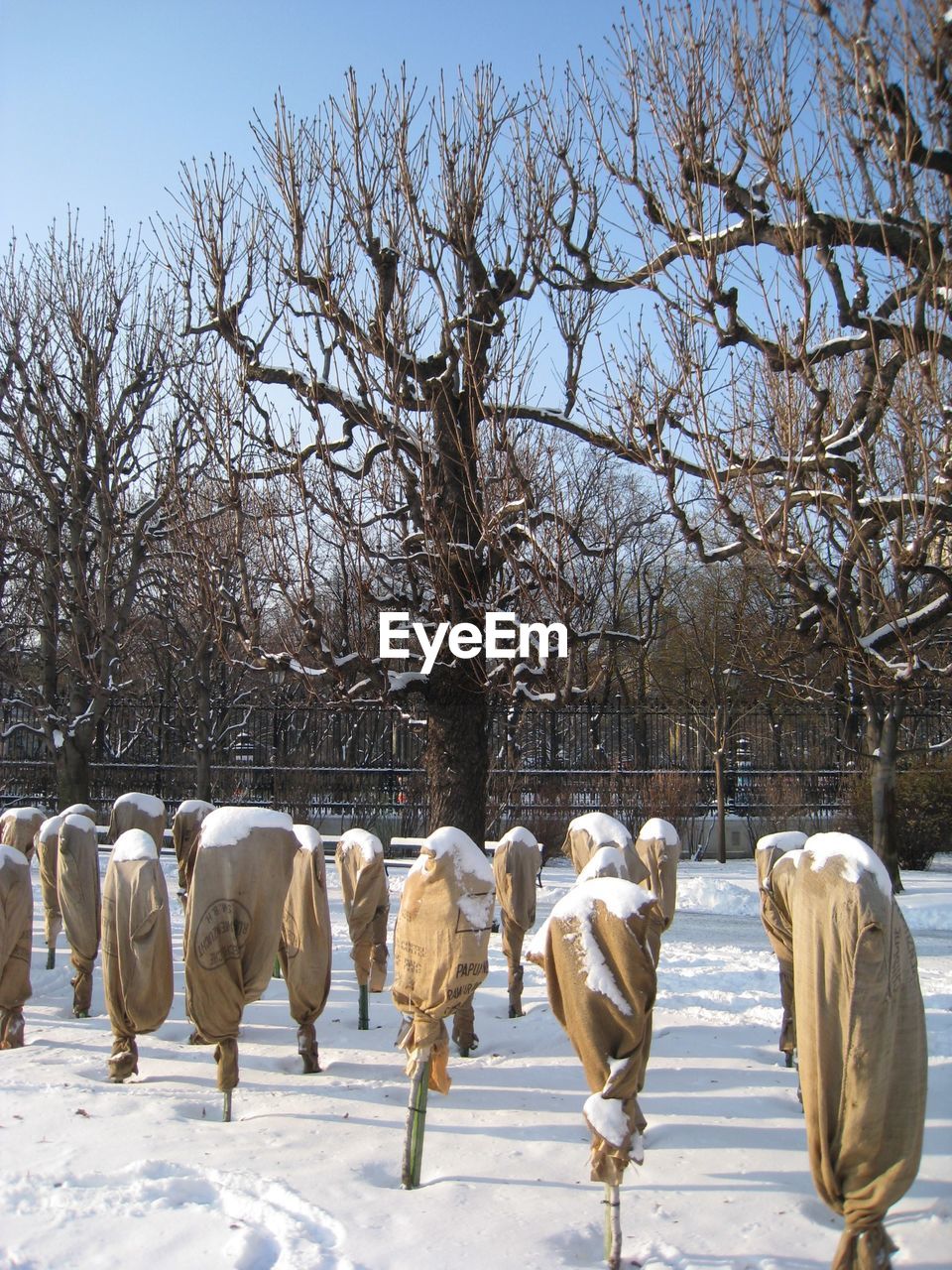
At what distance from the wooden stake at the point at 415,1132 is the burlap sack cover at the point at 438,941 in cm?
7

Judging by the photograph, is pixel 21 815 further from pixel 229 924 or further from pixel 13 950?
pixel 229 924

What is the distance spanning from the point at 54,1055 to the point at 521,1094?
309cm

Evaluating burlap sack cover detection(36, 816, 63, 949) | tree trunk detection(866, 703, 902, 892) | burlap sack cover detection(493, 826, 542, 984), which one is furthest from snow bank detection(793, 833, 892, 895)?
tree trunk detection(866, 703, 902, 892)

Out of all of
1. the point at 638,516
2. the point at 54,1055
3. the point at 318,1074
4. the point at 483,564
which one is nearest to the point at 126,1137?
the point at 318,1074

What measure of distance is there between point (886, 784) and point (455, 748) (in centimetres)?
830

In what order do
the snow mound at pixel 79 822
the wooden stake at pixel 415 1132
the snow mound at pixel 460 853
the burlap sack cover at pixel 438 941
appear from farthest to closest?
the snow mound at pixel 79 822, the snow mound at pixel 460 853, the burlap sack cover at pixel 438 941, the wooden stake at pixel 415 1132

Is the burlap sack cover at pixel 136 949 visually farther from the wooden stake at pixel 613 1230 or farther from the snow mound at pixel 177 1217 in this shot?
the wooden stake at pixel 613 1230

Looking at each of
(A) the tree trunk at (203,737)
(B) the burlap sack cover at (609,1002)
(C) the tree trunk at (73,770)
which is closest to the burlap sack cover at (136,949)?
(B) the burlap sack cover at (609,1002)

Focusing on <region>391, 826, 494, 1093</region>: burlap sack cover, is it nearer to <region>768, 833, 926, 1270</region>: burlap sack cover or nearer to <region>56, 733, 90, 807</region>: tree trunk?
<region>768, 833, 926, 1270</region>: burlap sack cover

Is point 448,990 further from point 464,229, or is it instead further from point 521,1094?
point 464,229

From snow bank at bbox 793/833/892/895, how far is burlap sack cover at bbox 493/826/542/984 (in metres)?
4.45

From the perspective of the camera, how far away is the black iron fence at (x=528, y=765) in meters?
19.5

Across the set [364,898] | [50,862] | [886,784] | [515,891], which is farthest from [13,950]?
[886,784]

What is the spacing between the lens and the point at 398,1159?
5.01 metres
